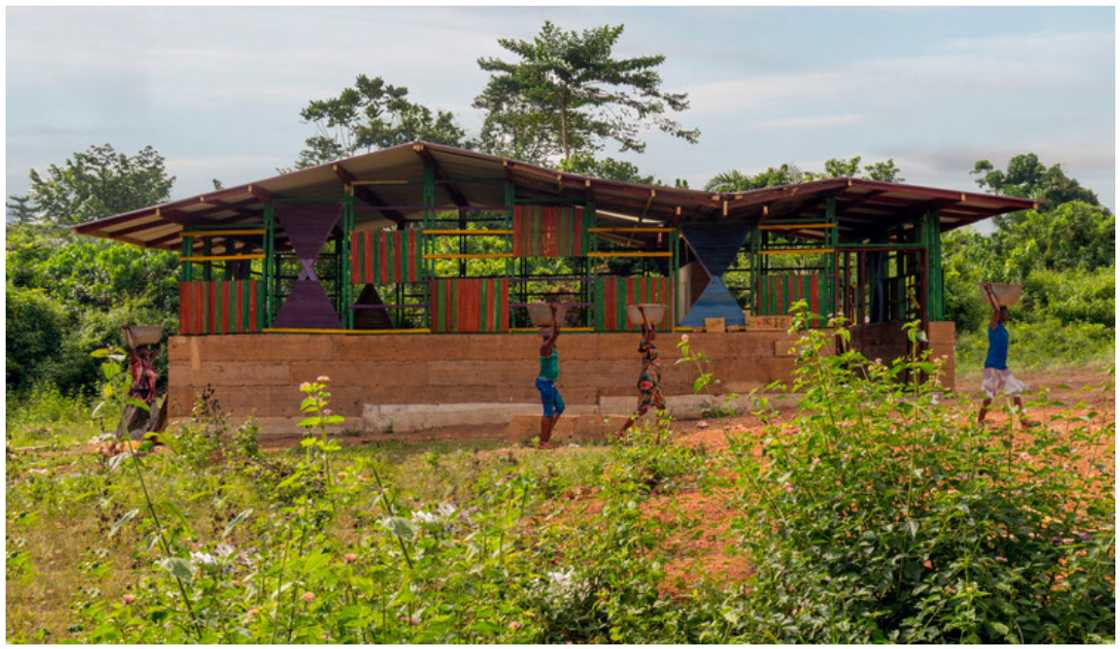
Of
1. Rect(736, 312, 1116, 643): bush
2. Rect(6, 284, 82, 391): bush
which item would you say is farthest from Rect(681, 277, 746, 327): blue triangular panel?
Rect(6, 284, 82, 391): bush

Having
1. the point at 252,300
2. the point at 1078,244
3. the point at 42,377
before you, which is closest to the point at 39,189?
the point at 42,377

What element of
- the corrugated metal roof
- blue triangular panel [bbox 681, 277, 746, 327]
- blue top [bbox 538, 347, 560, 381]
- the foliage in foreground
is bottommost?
the foliage in foreground

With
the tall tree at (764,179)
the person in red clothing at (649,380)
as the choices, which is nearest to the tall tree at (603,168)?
the tall tree at (764,179)

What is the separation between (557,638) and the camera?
6.91m

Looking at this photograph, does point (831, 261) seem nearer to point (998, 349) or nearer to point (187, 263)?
point (998, 349)

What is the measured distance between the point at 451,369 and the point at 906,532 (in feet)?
40.6

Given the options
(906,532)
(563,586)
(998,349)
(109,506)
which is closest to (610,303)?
(998,349)

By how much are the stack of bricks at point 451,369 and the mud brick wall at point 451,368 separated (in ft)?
0.05

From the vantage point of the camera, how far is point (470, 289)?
18531 mm

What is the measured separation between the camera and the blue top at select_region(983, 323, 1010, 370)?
1304cm

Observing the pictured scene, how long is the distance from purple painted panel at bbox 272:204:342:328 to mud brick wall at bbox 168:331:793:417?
0.47 metres

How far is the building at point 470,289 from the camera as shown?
59.2ft

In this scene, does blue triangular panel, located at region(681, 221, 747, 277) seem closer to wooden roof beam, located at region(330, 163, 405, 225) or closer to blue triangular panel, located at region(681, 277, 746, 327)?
blue triangular panel, located at region(681, 277, 746, 327)

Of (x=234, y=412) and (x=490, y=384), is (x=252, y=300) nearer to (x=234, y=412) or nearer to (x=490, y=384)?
(x=234, y=412)
